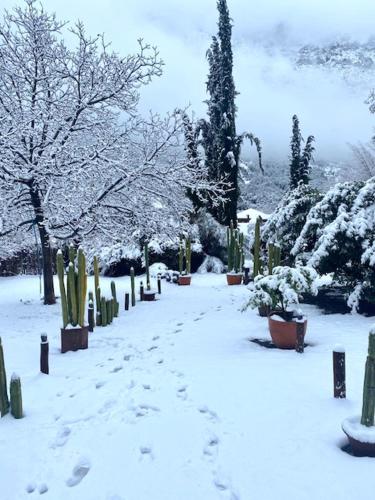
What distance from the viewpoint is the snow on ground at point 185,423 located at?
2.90 metres

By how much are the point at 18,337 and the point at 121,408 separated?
4.01 m

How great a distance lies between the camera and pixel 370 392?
3.16m

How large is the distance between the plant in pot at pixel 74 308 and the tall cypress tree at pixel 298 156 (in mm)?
24007

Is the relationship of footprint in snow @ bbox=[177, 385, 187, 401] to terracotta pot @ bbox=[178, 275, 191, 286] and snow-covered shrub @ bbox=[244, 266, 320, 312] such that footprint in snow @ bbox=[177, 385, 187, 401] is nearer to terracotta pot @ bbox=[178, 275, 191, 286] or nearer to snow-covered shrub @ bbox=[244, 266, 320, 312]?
snow-covered shrub @ bbox=[244, 266, 320, 312]

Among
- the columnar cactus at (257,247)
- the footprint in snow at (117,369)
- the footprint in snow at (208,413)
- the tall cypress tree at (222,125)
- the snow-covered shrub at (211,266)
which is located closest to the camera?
the footprint in snow at (208,413)

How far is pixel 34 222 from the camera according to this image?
975 cm

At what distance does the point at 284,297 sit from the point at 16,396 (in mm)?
3724

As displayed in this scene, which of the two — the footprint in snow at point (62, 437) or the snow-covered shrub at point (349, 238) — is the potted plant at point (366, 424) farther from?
the snow-covered shrub at point (349, 238)

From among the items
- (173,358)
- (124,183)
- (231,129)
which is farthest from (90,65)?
(231,129)

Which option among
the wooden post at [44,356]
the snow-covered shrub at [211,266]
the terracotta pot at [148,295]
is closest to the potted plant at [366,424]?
the wooden post at [44,356]

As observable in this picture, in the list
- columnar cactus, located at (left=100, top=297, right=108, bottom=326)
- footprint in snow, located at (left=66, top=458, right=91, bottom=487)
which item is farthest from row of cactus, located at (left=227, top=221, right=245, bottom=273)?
footprint in snow, located at (left=66, top=458, right=91, bottom=487)

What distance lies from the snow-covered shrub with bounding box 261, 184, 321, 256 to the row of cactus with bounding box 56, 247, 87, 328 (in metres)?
5.49

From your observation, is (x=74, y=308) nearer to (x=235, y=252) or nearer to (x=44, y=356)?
(x=44, y=356)

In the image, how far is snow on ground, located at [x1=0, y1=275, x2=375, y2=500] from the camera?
290 centimetres
